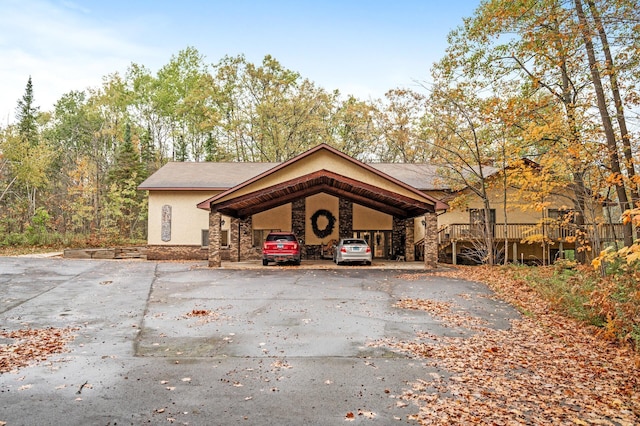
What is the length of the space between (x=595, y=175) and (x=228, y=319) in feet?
43.8

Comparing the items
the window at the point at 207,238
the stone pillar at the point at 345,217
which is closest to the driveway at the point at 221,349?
the window at the point at 207,238

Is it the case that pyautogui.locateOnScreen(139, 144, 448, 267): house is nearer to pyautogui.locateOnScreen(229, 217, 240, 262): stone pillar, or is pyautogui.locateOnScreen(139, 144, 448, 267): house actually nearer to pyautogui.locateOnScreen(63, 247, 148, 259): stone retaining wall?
pyautogui.locateOnScreen(229, 217, 240, 262): stone pillar

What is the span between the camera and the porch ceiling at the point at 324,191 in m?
19.8

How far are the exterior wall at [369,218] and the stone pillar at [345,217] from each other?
320 mm

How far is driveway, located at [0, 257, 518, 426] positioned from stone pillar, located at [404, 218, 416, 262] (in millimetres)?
10268

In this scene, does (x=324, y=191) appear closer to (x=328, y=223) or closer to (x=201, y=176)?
(x=328, y=223)

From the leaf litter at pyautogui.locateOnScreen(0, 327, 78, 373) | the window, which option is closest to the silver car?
the window

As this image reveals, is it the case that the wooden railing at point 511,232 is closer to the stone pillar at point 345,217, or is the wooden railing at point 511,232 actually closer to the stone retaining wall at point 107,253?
the stone pillar at point 345,217

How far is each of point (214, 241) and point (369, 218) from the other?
34.0 feet

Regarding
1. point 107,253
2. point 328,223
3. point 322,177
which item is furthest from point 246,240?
point 107,253

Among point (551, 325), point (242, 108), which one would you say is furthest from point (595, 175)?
point (242, 108)

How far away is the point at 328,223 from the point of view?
26.7m

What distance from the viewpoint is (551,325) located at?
953 centimetres

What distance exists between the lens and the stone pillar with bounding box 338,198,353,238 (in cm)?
2670
